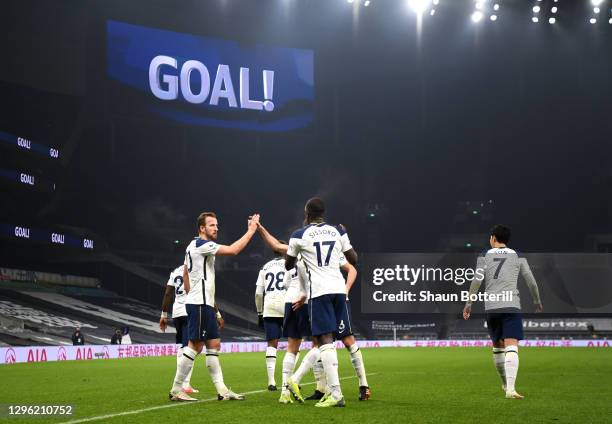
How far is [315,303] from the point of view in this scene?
10.6 m

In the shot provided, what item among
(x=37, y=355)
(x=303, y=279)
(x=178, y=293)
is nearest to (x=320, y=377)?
(x=303, y=279)

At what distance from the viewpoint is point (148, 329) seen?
49.5 meters

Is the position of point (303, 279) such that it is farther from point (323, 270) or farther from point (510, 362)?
point (510, 362)

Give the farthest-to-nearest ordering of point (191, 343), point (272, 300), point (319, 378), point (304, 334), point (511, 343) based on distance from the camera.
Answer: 1. point (272, 300)
2. point (319, 378)
3. point (304, 334)
4. point (511, 343)
5. point (191, 343)

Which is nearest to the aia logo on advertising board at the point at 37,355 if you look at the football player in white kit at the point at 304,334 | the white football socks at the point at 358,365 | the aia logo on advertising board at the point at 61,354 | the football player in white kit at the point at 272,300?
the aia logo on advertising board at the point at 61,354

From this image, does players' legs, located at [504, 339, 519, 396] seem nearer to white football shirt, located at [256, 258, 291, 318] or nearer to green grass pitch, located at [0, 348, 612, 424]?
green grass pitch, located at [0, 348, 612, 424]

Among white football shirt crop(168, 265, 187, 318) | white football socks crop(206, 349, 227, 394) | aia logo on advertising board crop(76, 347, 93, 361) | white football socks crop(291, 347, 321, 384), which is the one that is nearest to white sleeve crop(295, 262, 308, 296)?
A: white football socks crop(291, 347, 321, 384)

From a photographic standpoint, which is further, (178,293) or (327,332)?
(178,293)

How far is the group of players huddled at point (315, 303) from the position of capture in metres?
10.6

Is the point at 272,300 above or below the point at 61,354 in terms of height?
above

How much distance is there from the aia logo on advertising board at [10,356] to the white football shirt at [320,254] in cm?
2165

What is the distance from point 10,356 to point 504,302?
22.4 m

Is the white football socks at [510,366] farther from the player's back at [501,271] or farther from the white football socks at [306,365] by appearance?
the white football socks at [306,365]

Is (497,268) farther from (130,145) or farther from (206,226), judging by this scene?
(130,145)
